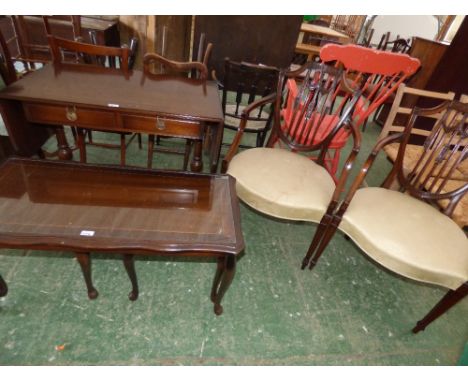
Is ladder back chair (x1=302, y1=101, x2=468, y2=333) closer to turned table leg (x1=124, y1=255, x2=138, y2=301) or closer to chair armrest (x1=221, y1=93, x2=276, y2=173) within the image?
chair armrest (x1=221, y1=93, x2=276, y2=173)

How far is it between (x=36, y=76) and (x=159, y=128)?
→ 76 centimetres

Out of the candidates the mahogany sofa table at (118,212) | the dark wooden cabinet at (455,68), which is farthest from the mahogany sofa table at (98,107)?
the dark wooden cabinet at (455,68)

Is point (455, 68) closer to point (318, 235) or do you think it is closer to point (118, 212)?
point (318, 235)

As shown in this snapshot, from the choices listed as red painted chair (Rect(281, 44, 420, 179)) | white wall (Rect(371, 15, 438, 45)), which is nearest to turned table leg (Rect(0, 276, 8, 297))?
red painted chair (Rect(281, 44, 420, 179))

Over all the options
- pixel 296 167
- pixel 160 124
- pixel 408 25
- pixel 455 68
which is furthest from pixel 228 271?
pixel 408 25

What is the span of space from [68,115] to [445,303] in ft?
6.64

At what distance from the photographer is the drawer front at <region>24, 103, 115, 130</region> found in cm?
134

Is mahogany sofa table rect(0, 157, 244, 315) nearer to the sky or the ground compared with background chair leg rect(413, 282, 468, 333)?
nearer to the sky

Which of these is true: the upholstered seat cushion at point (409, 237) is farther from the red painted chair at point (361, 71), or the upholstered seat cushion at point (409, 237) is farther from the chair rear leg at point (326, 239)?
the red painted chair at point (361, 71)

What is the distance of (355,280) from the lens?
1618mm

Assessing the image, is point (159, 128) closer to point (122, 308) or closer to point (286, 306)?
point (122, 308)

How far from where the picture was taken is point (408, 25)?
267 inches

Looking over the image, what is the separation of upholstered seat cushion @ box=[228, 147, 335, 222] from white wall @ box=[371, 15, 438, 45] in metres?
7.19

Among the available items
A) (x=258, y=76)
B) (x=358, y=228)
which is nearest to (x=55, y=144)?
(x=258, y=76)
